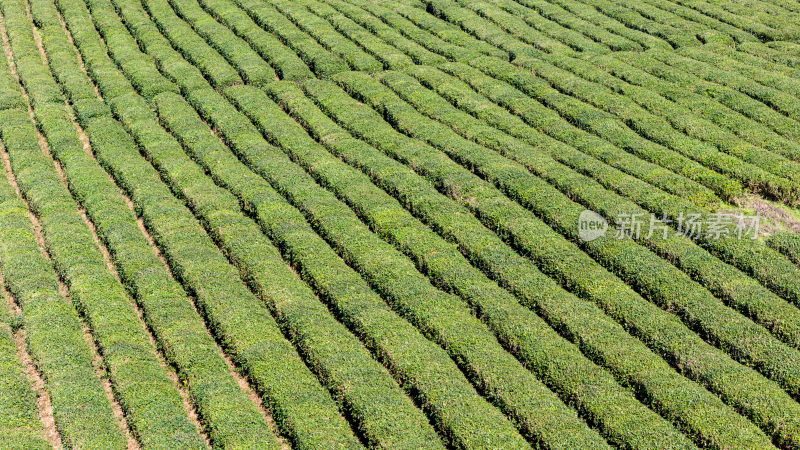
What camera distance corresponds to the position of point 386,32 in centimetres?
4803

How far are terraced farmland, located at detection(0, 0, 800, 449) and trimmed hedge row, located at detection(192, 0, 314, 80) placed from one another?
23 centimetres

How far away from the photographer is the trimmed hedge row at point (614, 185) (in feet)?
A: 81.4

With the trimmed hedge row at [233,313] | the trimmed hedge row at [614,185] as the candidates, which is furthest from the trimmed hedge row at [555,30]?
the trimmed hedge row at [233,313]

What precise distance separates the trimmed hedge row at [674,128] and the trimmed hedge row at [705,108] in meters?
0.73

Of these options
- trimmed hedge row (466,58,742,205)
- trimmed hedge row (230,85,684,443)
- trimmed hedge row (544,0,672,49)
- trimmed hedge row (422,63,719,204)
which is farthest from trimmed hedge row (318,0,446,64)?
trimmed hedge row (544,0,672,49)

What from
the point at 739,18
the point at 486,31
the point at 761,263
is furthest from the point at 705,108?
the point at 739,18

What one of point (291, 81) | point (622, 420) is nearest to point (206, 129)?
point (291, 81)

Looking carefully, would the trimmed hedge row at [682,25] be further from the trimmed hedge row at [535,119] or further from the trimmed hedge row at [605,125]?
the trimmed hedge row at [535,119]

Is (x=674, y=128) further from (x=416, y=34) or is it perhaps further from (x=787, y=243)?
(x=416, y=34)

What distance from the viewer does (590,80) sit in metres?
41.5

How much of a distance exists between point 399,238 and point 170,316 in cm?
978

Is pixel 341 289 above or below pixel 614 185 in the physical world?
below

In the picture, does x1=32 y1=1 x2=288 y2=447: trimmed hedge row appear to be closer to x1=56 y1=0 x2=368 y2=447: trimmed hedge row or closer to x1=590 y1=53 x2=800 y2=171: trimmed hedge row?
x1=56 y1=0 x2=368 y2=447: trimmed hedge row

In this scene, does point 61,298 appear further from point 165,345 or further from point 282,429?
point 282,429
